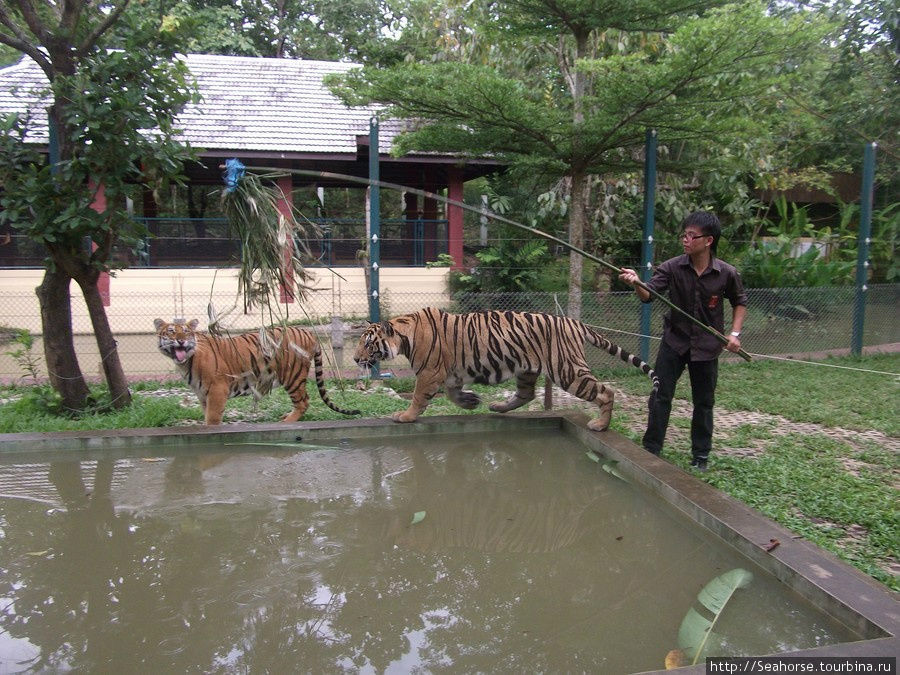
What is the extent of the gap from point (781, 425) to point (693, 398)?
6.57 feet

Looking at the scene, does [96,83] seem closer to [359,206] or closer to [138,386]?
[138,386]

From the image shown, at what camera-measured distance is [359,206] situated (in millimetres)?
24672

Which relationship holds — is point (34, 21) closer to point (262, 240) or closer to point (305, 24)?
point (262, 240)

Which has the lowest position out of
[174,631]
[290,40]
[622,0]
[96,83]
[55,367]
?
[174,631]

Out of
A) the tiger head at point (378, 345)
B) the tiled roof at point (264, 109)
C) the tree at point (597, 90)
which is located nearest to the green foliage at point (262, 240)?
the tiger head at point (378, 345)

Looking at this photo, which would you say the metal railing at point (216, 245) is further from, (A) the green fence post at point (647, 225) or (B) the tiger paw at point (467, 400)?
(B) the tiger paw at point (467, 400)

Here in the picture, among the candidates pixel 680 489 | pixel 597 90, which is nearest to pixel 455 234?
pixel 597 90

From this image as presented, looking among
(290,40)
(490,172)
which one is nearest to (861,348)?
(490,172)

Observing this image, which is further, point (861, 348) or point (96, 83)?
point (861, 348)

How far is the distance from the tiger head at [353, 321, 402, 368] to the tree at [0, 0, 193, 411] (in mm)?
2321

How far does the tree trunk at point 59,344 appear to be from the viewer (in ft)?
21.3

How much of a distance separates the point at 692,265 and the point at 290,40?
23.4 m

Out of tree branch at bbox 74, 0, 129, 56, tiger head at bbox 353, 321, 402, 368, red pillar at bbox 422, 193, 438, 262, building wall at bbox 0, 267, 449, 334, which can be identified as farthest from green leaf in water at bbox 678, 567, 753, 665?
red pillar at bbox 422, 193, 438, 262

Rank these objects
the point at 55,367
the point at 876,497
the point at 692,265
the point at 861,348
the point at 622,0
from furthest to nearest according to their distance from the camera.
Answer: the point at 861,348, the point at 622,0, the point at 55,367, the point at 692,265, the point at 876,497
